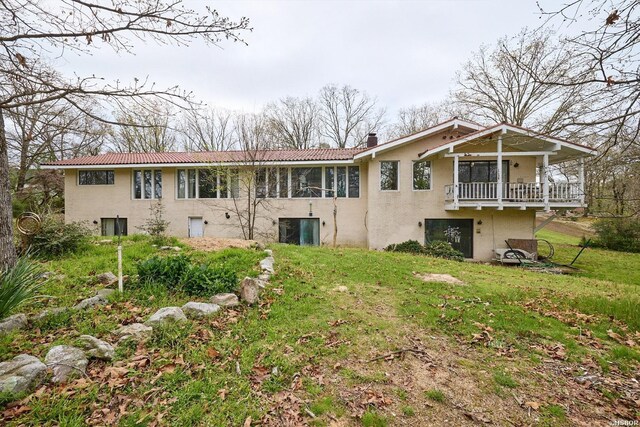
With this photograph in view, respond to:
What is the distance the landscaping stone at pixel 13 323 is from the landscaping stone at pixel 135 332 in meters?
1.20

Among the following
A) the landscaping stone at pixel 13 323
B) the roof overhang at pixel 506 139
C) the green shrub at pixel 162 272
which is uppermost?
the roof overhang at pixel 506 139

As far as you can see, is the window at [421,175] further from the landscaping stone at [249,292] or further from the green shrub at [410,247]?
the landscaping stone at [249,292]

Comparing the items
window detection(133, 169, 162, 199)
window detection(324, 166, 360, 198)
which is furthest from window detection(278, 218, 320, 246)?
window detection(133, 169, 162, 199)

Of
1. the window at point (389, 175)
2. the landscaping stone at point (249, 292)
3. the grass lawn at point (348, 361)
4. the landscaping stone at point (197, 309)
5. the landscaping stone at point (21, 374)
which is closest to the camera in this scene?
the landscaping stone at point (21, 374)

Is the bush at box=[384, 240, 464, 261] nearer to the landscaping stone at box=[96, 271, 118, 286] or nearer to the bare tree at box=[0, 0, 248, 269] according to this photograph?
the landscaping stone at box=[96, 271, 118, 286]

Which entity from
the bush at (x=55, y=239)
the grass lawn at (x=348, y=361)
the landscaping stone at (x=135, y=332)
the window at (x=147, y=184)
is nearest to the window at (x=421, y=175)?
the grass lawn at (x=348, y=361)

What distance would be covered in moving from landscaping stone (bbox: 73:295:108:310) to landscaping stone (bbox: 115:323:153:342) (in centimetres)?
104

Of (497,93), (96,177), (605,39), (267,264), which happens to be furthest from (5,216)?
(497,93)

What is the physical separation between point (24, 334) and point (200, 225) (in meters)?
11.6

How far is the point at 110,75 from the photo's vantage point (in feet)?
11.0

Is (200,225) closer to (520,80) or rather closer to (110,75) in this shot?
(110,75)

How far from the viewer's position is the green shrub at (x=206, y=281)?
15.2 ft

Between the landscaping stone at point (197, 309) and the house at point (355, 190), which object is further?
the house at point (355, 190)

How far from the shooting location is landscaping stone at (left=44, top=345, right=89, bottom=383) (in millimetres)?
2549
